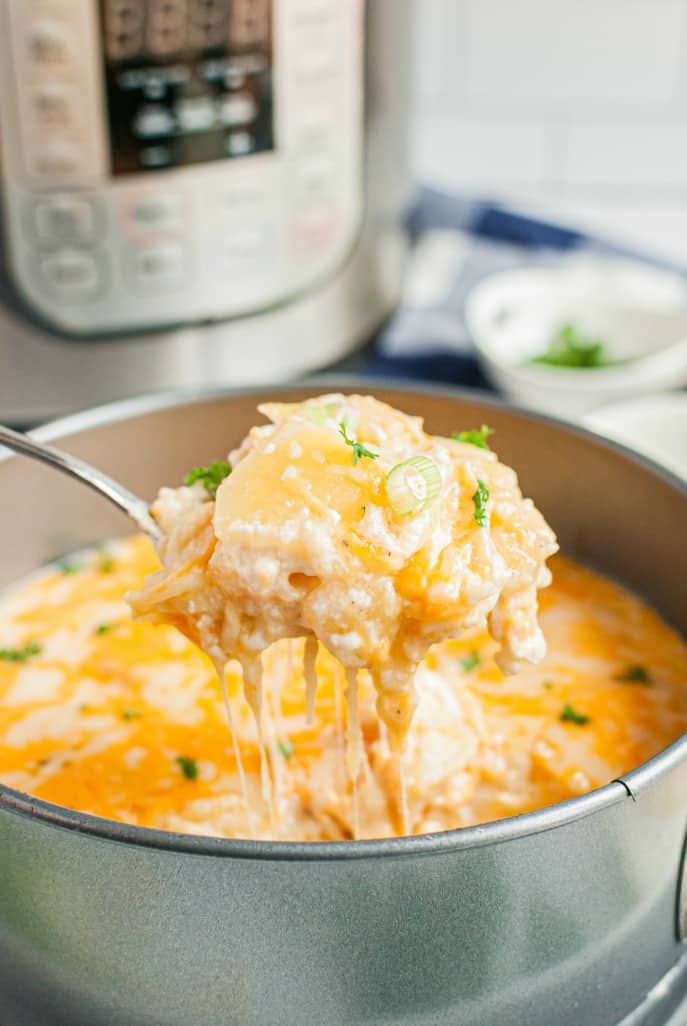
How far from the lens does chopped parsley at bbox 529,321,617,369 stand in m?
2.04

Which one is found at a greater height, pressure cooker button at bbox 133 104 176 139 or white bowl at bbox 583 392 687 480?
pressure cooker button at bbox 133 104 176 139

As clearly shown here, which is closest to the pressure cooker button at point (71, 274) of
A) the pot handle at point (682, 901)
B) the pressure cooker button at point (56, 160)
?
the pressure cooker button at point (56, 160)

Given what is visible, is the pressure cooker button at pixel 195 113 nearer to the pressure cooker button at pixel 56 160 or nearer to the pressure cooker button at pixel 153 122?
the pressure cooker button at pixel 153 122

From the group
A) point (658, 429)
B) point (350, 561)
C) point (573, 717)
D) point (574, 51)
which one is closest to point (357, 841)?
point (350, 561)

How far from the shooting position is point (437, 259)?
2.41 m

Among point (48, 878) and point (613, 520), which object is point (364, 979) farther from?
point (613, 520)

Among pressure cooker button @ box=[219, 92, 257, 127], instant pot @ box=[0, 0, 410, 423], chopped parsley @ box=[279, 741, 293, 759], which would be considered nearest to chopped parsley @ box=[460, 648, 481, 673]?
chopped parsley @ box=[279, 741, 293, 759]

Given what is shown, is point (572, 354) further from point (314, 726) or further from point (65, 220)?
point (314, 726)

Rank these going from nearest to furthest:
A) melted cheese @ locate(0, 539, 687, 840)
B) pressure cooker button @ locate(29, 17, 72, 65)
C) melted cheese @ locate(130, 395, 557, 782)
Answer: melted cheese @ locate(130, 395, 557, 782)
melted cheese @ locate(0, 539, 687, 840)
pressure cooker button @ locate(29, 17, 72, 65)

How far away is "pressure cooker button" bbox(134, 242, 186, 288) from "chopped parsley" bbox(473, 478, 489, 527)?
2.69 feet

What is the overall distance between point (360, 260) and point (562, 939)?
47.4 inches

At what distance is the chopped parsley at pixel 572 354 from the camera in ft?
6.68

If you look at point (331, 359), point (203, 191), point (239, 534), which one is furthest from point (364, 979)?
point (331, 359)

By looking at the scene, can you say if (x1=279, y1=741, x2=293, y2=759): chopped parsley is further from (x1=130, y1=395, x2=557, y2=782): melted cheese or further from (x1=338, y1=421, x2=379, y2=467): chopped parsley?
(x1=338, y1=421, x2=379, y2=467): chopped parsley
